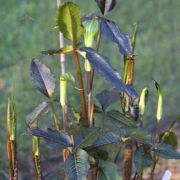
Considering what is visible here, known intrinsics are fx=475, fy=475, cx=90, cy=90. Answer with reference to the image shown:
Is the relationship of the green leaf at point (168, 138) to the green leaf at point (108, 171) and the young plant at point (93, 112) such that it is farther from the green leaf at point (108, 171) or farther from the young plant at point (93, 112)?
Answer: the green leaf at point (108, 171)

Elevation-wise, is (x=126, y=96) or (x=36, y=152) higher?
(x=126, y=96)

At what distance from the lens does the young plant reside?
94 cm

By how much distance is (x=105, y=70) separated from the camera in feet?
3.01

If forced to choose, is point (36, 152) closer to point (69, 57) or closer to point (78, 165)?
point (78, 165)

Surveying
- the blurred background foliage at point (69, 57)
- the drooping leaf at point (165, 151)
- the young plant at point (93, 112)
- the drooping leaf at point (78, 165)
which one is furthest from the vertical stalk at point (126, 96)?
the blurred background foliage at point (69, 57)

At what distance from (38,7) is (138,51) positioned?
59 centimetres

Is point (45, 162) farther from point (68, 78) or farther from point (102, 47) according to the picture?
point (68, 78)

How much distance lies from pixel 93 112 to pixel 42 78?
14cm

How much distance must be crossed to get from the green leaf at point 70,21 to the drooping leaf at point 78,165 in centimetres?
23

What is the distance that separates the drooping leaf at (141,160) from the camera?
3.51ft

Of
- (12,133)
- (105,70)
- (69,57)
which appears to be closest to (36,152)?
(12,133)

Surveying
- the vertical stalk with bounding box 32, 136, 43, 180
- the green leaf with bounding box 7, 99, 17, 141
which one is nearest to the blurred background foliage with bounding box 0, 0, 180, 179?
the vertical stalk with bounding box 32, 136, 43, 180

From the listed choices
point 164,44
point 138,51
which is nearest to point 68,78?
point 138,51

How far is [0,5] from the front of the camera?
8.20ft
